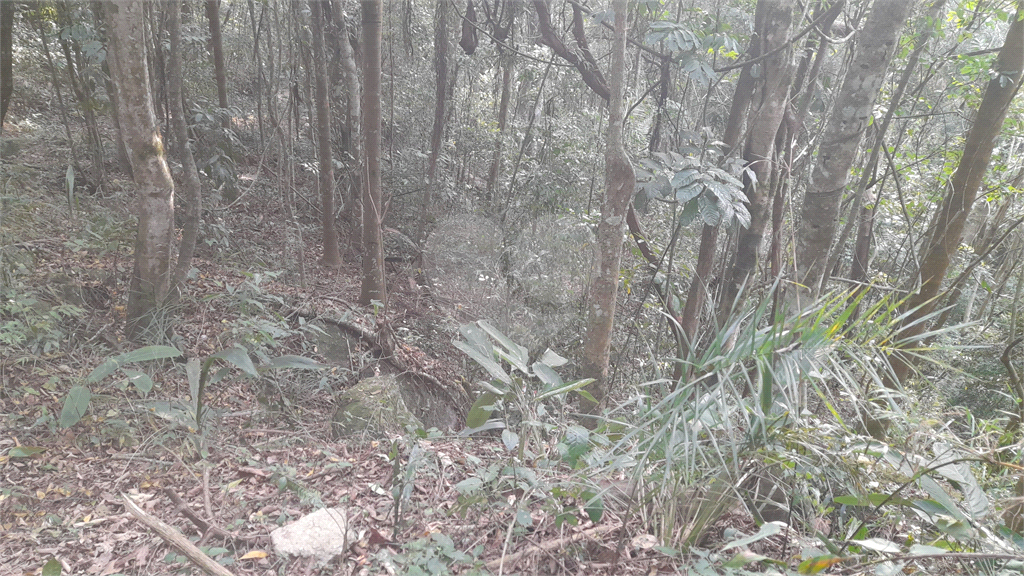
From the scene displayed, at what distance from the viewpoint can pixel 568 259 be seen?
18.8 ft

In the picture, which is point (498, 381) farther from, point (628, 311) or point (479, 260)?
point (479, 260)

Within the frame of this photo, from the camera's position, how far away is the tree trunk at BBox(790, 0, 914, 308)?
8.16 feet

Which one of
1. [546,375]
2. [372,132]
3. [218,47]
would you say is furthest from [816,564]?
[218,47]

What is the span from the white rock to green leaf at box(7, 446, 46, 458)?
1390 mm

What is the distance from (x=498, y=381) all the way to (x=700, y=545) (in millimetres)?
890

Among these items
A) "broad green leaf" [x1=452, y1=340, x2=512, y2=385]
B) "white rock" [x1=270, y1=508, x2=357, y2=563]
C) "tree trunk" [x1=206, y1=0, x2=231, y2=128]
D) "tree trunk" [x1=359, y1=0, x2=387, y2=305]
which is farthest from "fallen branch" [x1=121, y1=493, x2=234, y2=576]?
"tree trunk" [x1=206, y1=0, x2=231, y2=128]

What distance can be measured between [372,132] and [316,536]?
11.8ft

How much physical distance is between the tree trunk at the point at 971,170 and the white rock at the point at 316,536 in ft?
11.3

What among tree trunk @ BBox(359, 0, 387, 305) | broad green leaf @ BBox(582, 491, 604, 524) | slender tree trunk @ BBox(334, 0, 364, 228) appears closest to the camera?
broad green leaf @ BBox(582, 491, 604, 524)

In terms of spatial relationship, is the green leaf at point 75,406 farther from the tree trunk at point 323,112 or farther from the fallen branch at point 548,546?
the tree trunk at point 323,112

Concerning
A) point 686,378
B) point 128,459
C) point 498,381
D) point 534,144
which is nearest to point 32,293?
point 128,459

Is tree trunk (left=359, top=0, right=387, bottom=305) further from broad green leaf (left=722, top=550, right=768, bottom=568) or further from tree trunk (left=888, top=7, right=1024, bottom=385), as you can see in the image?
tree trunk (left=888, top=7, right=1024, bottom=385)

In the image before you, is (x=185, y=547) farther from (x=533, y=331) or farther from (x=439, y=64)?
(x=439, y=64)

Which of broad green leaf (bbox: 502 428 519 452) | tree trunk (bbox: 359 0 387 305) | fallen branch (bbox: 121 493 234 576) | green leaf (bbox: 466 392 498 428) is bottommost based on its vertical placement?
fallen branch (bbox: 121 493 234 576)
